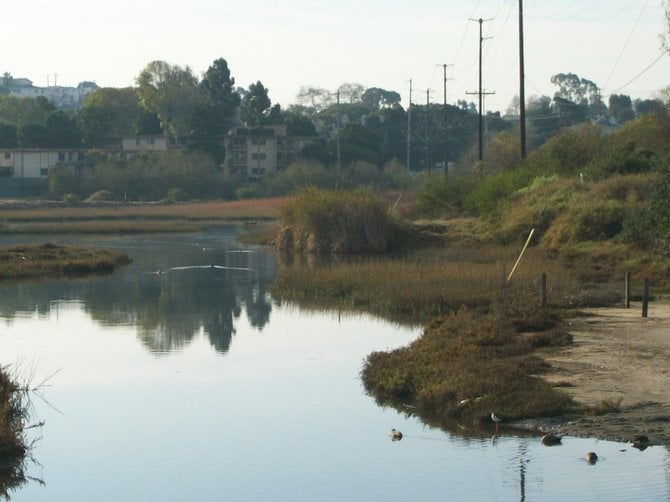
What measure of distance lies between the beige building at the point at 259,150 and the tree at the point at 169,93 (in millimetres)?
6444

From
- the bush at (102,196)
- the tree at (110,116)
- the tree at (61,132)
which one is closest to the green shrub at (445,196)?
the bush at (102,196)

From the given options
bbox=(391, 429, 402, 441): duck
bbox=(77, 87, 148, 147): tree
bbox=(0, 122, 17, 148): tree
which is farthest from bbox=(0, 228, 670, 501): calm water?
bbox=(77, 87, 148, 147): tree

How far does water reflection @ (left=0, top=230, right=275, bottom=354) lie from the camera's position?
30.8 m

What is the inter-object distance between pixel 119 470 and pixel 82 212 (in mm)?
73837

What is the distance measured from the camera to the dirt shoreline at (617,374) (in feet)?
58.5

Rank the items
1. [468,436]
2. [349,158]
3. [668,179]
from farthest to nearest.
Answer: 1. [349,158]
2. [668,179]
3. [468,436]

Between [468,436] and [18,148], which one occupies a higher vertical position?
[18,148]

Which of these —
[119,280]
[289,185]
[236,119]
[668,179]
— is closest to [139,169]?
[289,185]

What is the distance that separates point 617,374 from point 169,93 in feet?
382

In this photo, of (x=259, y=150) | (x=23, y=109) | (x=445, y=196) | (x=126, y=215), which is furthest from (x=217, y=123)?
(x=445, y=196)

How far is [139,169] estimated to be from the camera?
109562 mm

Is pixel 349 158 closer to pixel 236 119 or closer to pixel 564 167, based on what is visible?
pixel 236 119

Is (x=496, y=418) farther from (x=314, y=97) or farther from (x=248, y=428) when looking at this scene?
(x=314, y=97)

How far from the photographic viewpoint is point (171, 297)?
37719mm
